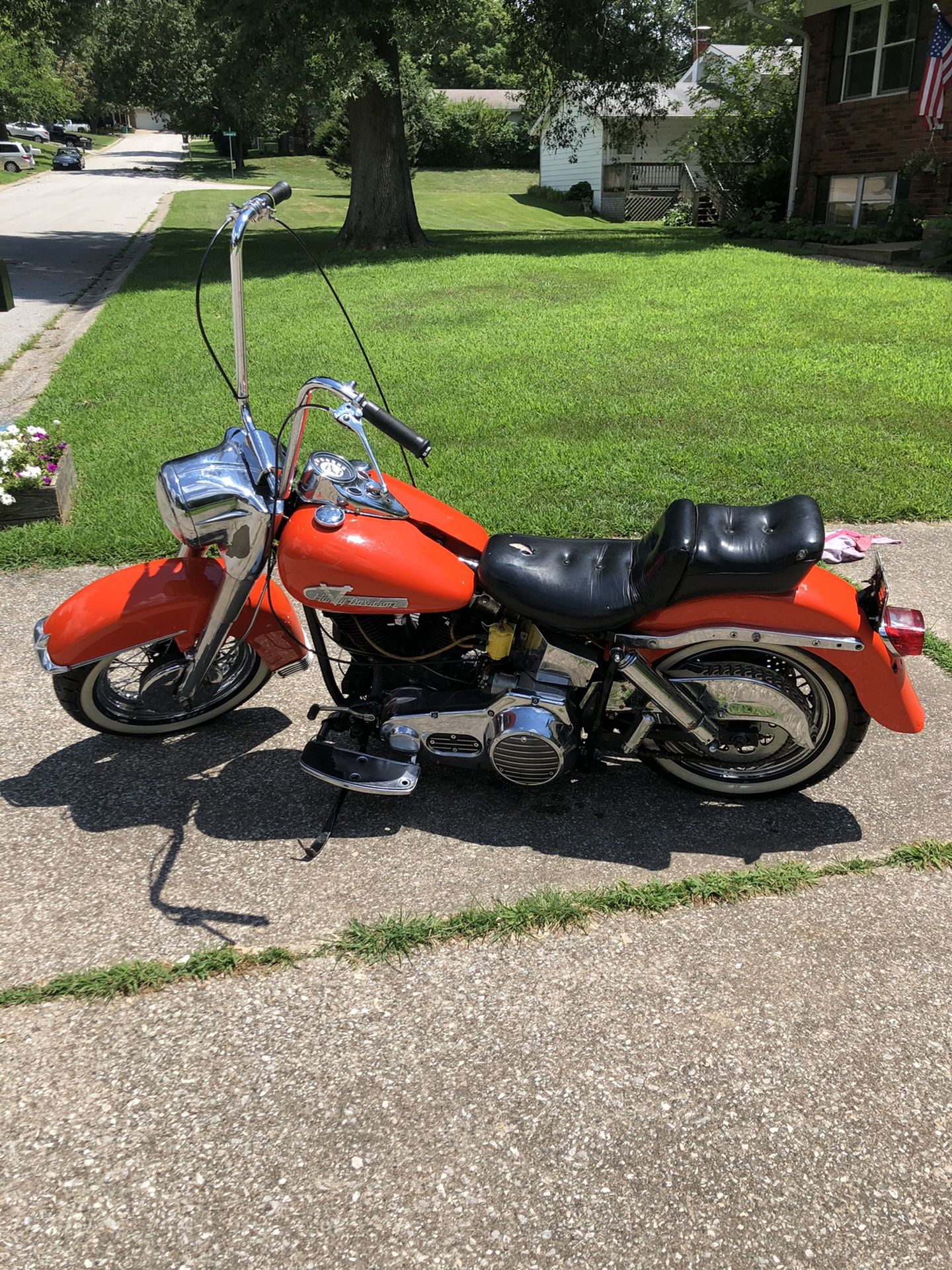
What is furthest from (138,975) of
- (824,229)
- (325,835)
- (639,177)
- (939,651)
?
(639,177)

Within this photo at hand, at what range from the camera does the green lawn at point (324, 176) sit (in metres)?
41.9

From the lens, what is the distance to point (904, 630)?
9.54 ft

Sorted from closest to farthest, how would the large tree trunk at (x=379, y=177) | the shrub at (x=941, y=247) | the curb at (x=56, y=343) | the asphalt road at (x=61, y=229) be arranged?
the curb at (x=56, y=343), the asphalt road at (x=61, y=229), the shrub at (x=941, y=247), the large tree trunk at (x=379, y=177)

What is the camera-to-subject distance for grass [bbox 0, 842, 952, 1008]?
2.56 meters

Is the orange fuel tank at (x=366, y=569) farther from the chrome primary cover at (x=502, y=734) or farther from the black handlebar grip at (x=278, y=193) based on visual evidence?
the black handlebar grip at (x=278, y=193)

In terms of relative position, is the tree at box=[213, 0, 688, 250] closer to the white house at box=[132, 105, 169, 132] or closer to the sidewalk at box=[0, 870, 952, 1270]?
the sidewalk at box=[0, 870, 952, 1270]

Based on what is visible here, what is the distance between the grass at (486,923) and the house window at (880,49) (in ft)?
63.6

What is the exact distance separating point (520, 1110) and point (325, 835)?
1.14 meters

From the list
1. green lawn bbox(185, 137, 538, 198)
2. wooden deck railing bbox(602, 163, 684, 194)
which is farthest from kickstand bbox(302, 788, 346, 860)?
green lawn bbox(185, 137, 538, 198)

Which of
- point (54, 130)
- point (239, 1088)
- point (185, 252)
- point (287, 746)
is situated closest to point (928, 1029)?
point (239, 1088)

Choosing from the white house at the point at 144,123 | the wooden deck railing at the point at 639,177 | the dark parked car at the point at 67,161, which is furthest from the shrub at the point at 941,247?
the white house at the point at 144,123

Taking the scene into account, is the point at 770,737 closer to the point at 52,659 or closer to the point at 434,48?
the point at 52,659

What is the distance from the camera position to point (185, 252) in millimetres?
18672

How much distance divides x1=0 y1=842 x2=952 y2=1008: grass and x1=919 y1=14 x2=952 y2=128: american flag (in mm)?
16846
